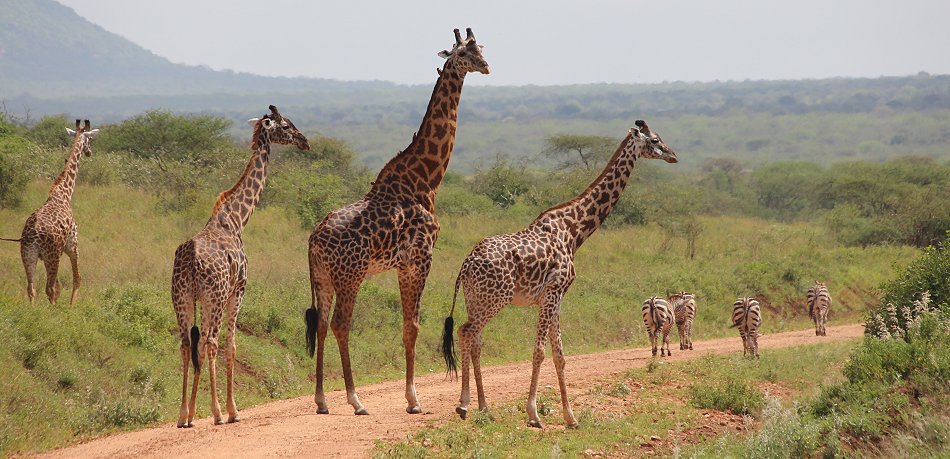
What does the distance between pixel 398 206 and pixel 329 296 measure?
1.14 m

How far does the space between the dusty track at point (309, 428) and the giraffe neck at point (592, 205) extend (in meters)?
2.11

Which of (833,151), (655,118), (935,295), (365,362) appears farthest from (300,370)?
(655,118)

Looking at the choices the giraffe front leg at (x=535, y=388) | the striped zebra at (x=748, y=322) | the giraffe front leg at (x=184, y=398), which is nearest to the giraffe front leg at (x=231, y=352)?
the giraffe front leg at (x=184, y=398)

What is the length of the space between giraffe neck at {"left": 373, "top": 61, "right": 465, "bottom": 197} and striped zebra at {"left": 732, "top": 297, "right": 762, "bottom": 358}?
25.0ft

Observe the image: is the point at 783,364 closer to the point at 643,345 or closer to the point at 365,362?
the point at 643,345

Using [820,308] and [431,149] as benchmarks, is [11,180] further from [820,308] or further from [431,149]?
[820,308]

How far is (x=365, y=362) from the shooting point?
56.6 feet

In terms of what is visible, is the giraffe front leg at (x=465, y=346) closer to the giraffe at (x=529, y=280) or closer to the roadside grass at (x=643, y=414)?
the giraffe at (x=529, y=280)

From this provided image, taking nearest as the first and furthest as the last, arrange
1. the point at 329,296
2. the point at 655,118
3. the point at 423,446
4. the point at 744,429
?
1. the point at 423,446
2. the point at 329,296
3. the point at 744,429
4. the point at 655,118

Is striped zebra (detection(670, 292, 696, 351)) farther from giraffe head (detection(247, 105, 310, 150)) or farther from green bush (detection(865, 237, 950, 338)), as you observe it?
giraffe head (detection(247, 105, 310, 150))

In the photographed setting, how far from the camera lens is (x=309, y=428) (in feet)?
33.7

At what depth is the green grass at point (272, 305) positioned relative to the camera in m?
12.7

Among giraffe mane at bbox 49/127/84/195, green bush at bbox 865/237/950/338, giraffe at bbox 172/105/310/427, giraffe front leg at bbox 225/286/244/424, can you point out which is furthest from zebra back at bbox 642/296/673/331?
giraffe mane at bbox 49/127/84/195

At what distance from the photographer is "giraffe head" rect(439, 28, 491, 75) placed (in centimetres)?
1152
